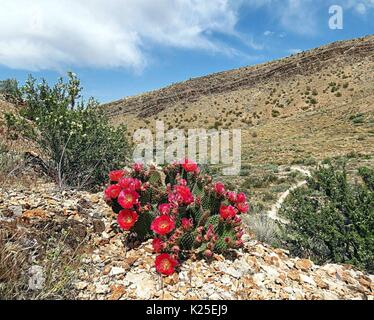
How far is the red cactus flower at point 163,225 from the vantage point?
3557mm

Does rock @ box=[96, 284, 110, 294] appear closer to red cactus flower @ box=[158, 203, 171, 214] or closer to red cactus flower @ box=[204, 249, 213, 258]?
red cactus flower @ box=[158, 203, 171, 214]

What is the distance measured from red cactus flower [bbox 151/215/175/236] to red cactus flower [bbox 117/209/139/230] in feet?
1.16

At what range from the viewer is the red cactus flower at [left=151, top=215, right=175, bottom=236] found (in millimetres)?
3557

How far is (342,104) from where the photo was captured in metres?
29.9

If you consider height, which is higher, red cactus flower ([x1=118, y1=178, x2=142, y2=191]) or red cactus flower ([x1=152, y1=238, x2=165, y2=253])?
red cactus flower ([x1=118, y1=178, x2=142, y2=191])

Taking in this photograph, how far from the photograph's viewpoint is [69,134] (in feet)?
23.7

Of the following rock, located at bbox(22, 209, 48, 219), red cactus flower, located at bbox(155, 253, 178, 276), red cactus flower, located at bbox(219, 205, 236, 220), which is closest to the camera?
red cactus flower, located at bbox(155, 253, 178, 276)

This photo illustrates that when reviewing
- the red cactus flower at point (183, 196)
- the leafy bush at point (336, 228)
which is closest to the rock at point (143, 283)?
the red cactus flower at point (183, 196)

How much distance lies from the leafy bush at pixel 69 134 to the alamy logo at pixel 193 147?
8.05 meters

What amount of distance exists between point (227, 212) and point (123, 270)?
128 cm

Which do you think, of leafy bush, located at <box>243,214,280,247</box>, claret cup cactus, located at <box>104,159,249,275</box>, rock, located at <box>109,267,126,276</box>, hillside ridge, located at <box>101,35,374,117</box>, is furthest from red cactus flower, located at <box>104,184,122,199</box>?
hillside ridge, located at <box>101,35,374,117</box>

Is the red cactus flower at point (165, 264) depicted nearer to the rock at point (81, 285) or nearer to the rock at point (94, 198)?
the rock at point (81, 285)

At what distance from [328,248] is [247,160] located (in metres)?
14.5

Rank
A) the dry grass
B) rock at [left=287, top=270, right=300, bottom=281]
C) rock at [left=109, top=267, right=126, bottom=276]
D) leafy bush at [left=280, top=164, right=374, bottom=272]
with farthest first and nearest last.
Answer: leafy bush at [left=280, top=164, right=374, bottom=272] < rock at [left=287, top=270, right=300, bottom=281] < rock at [left=109, top=267, right=126, bottom=276] < the dry grass
